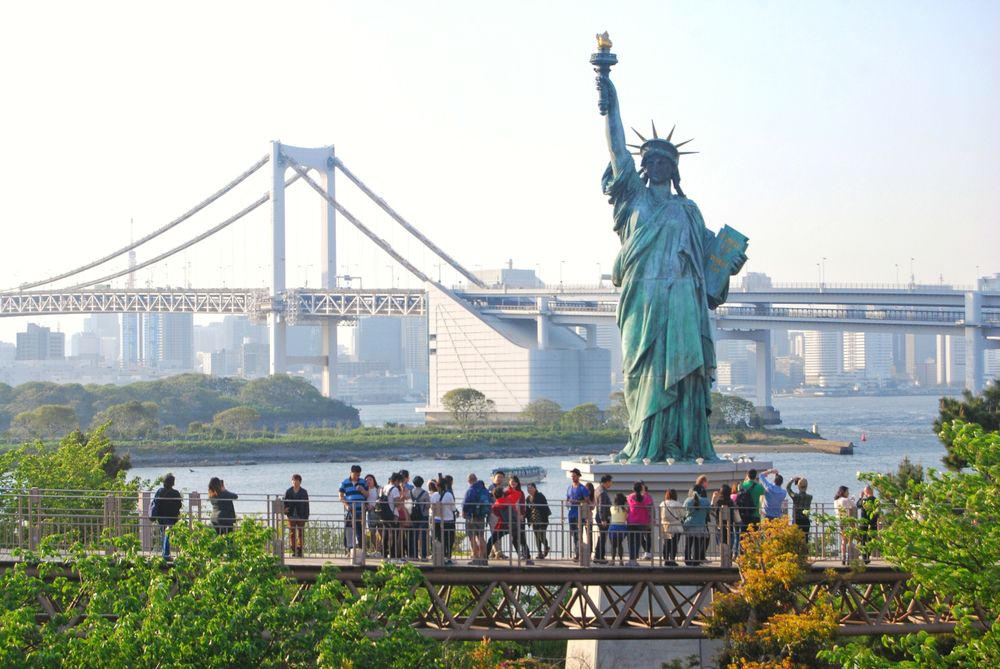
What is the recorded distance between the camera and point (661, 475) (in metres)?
13.9

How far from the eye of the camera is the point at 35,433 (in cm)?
6316

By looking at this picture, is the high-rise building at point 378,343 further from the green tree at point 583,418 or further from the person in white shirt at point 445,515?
the person in white shirt at point 445,515

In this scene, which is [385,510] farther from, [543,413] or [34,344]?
[34,344]

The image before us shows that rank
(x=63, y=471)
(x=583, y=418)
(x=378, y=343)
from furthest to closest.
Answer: (x=378, y=343) → (x=583, y=418) → (x=63, y=471)

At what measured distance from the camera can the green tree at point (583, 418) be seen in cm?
6775

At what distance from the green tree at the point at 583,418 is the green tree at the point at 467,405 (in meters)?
6.06

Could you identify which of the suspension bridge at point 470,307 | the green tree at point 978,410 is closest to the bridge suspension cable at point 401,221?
the suspension bridge at point 470,307

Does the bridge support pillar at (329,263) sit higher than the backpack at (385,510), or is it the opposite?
the bridge support pillar at (329,263)

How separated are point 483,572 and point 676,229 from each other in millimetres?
4144

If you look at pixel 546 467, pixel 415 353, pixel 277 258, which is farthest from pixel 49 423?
pixel 415 353

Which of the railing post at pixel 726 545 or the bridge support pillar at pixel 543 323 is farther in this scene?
the bridge support pillar at pixel 543 323

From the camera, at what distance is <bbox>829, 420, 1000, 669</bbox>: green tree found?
9.27 metres

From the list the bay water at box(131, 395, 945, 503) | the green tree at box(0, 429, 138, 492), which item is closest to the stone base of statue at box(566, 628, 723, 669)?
the green tree at box(0, 429, 138, 492)

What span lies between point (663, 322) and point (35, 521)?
17.7ft
